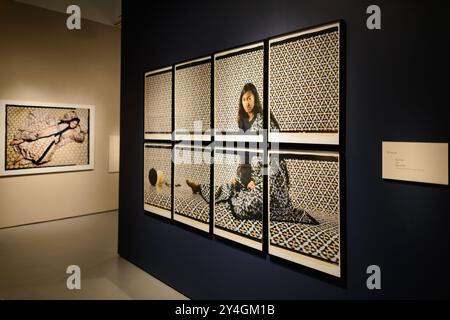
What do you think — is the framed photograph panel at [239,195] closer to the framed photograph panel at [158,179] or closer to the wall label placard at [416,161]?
the framed photograph panel at [158,179]

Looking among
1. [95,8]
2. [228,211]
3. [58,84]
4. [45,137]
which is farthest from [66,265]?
[95,8]

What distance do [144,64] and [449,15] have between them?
8.77 feet

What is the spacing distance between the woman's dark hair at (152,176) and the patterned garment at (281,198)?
1439 millimetres

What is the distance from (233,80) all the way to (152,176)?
1.37m

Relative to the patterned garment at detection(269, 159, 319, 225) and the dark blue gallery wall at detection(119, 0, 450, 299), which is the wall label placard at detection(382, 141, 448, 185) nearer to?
the dark blue gallery wall at detection(119, 0, 450, 299)

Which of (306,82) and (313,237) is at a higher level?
(306,82)

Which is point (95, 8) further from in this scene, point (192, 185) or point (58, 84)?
point (192, 185)

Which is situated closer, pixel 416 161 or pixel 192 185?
pixel 416 161

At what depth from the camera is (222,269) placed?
2.45m

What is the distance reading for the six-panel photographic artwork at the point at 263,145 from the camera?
5.87 ft

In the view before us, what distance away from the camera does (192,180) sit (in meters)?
2.72

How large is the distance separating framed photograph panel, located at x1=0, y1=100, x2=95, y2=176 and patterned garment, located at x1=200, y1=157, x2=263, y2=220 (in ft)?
13.3

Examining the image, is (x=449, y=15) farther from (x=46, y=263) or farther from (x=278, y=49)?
(x=46, y=263)
